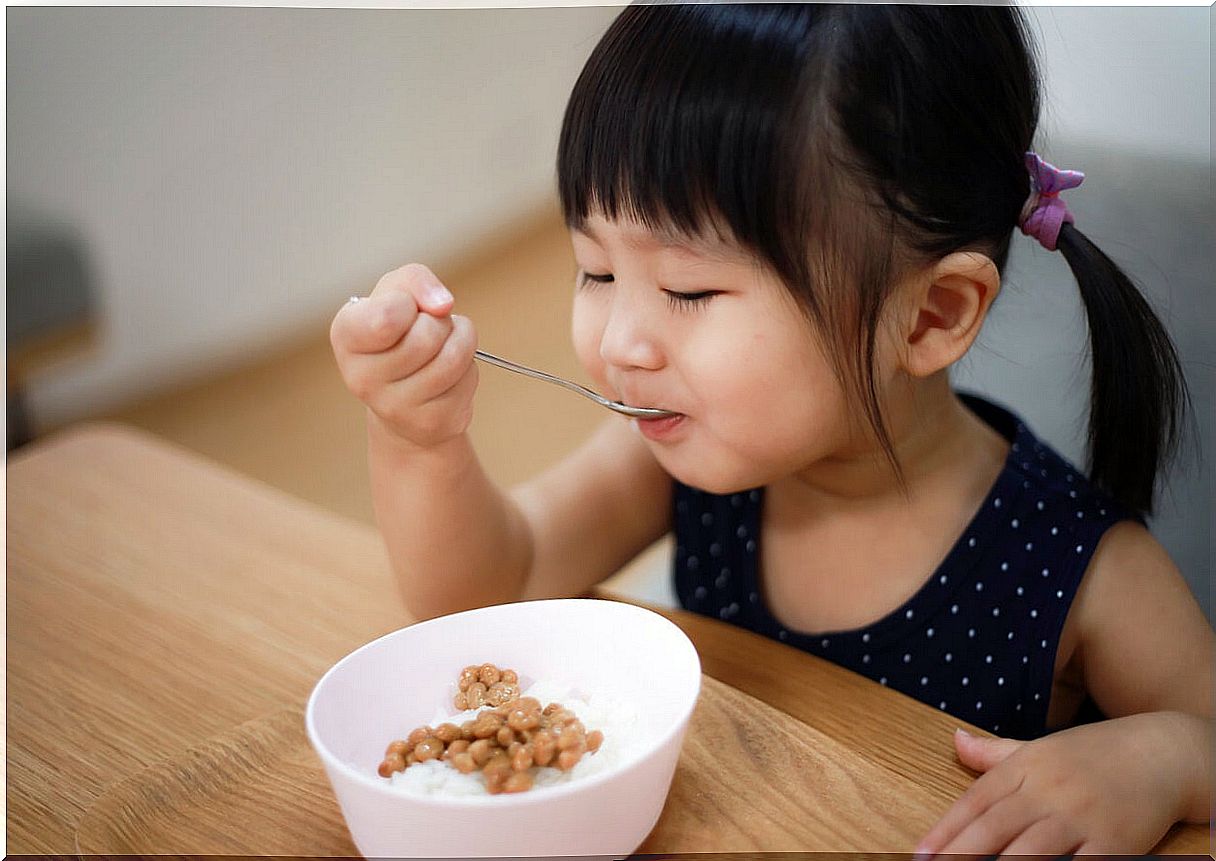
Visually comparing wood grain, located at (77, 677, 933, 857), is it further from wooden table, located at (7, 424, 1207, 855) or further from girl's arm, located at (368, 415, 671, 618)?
girl's arm, located at (368, 415, 671, 618)

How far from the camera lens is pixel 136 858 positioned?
0.45 meters

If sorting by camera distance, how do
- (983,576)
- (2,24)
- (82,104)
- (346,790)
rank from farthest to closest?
(82,104), (983,576), (2,24), (346,790)

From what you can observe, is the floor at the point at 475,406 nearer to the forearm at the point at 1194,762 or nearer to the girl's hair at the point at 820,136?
the girl's hair at the point at 820,136

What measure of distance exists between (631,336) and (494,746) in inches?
7.0

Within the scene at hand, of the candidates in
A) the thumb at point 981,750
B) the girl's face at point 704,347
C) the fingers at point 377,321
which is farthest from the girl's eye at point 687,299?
the thumb at point 981,750

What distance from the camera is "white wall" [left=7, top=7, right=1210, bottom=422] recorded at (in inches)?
22.4

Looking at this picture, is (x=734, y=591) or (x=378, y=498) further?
(x=734, y=591)

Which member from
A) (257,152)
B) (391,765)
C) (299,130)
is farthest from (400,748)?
(257,152)

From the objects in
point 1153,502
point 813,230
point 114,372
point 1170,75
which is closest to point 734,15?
point 813,230

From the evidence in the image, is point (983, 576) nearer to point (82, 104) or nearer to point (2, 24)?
point (2, 24)

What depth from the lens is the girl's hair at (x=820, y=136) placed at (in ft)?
1.54

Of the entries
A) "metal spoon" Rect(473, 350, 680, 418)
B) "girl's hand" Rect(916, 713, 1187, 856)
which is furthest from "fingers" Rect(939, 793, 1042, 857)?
"metal spoon" Rect(473, 350, 680, 418)

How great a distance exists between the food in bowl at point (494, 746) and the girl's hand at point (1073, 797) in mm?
130

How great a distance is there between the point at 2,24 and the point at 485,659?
35cm
